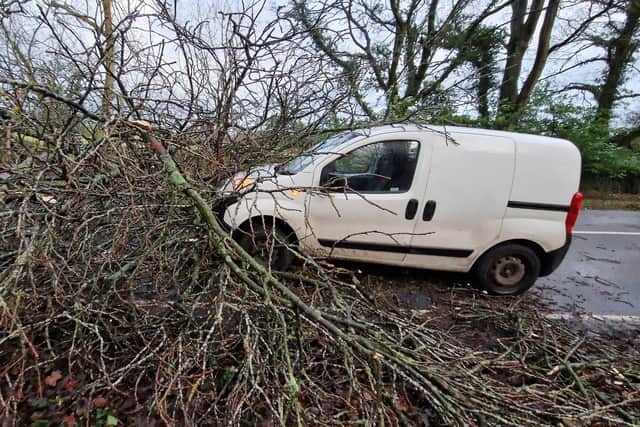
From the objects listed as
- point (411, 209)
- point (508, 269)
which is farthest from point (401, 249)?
point (508, 269)

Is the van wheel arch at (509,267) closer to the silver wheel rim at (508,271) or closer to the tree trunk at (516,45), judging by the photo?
the silver wheel rim at (508,271)

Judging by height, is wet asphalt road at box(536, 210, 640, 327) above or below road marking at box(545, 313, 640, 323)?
above

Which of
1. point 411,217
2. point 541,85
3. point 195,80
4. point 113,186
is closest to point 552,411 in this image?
point 411,217

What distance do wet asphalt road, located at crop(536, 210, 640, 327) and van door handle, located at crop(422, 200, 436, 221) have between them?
1552 millimetres

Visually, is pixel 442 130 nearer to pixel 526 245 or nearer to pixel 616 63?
pixel 526 245

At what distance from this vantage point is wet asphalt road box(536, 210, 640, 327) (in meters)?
3.17

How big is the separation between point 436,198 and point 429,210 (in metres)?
0.14

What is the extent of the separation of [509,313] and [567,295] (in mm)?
1484

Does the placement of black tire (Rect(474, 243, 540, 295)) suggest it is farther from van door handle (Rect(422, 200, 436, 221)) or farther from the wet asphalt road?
van door handle (Rect(422, 200, 436, 221))

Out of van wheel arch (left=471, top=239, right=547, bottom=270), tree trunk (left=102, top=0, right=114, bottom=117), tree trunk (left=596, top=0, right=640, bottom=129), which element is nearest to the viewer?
tree trunk (left=102, top=0, right=114, bottom=117)

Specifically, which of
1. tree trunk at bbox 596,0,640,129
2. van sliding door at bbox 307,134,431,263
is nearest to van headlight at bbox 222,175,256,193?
van sliding door at bbox 307,134,431,263

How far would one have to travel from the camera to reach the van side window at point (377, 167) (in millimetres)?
3135

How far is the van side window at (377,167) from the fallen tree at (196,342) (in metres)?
1.33

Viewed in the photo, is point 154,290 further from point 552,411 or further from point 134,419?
point 552,411
